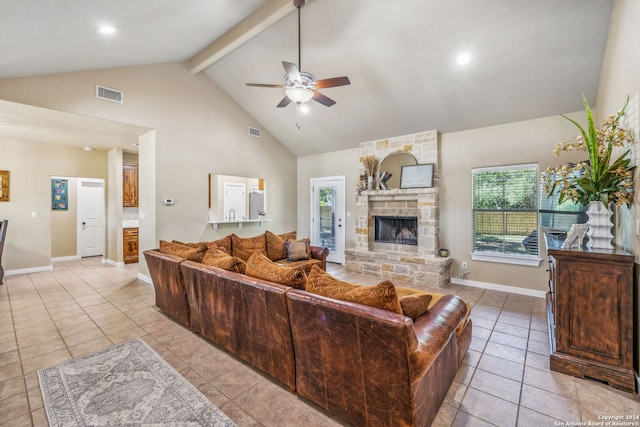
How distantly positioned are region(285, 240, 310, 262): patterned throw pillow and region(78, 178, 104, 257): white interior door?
623 centimetres

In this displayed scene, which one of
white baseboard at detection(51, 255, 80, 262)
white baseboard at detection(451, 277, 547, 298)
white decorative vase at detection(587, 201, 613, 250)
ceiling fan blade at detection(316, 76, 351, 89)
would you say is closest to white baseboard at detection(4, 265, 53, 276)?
white baseboard at detection(51, 255, 80, 262)

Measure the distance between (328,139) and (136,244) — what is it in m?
5.21

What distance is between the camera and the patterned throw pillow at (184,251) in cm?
311

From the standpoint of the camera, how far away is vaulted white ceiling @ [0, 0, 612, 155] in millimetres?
2922

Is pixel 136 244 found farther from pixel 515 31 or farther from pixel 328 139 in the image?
pixel 515 31

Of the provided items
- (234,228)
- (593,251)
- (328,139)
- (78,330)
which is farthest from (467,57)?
(78,330)

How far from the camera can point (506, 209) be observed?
4.63 meters

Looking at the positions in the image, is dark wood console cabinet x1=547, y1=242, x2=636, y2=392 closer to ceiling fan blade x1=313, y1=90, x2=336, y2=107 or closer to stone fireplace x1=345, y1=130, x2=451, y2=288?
stone fireplace x1=345, y1=130, x2=451, y2=288

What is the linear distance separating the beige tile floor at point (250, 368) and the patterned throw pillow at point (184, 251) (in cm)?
82

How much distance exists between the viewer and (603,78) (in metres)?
3.35

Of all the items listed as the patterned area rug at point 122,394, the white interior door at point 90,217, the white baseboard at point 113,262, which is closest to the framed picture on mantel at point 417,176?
the patterned area rug at point 122,394

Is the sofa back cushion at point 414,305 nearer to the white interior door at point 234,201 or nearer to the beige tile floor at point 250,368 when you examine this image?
the beige tile floor at point 250,368

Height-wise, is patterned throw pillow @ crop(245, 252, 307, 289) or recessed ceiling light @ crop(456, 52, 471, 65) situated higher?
recessed ceiling light @ crop(456, 52, 471, 65)

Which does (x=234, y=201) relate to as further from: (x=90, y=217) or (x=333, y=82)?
(x=90, y=217)
